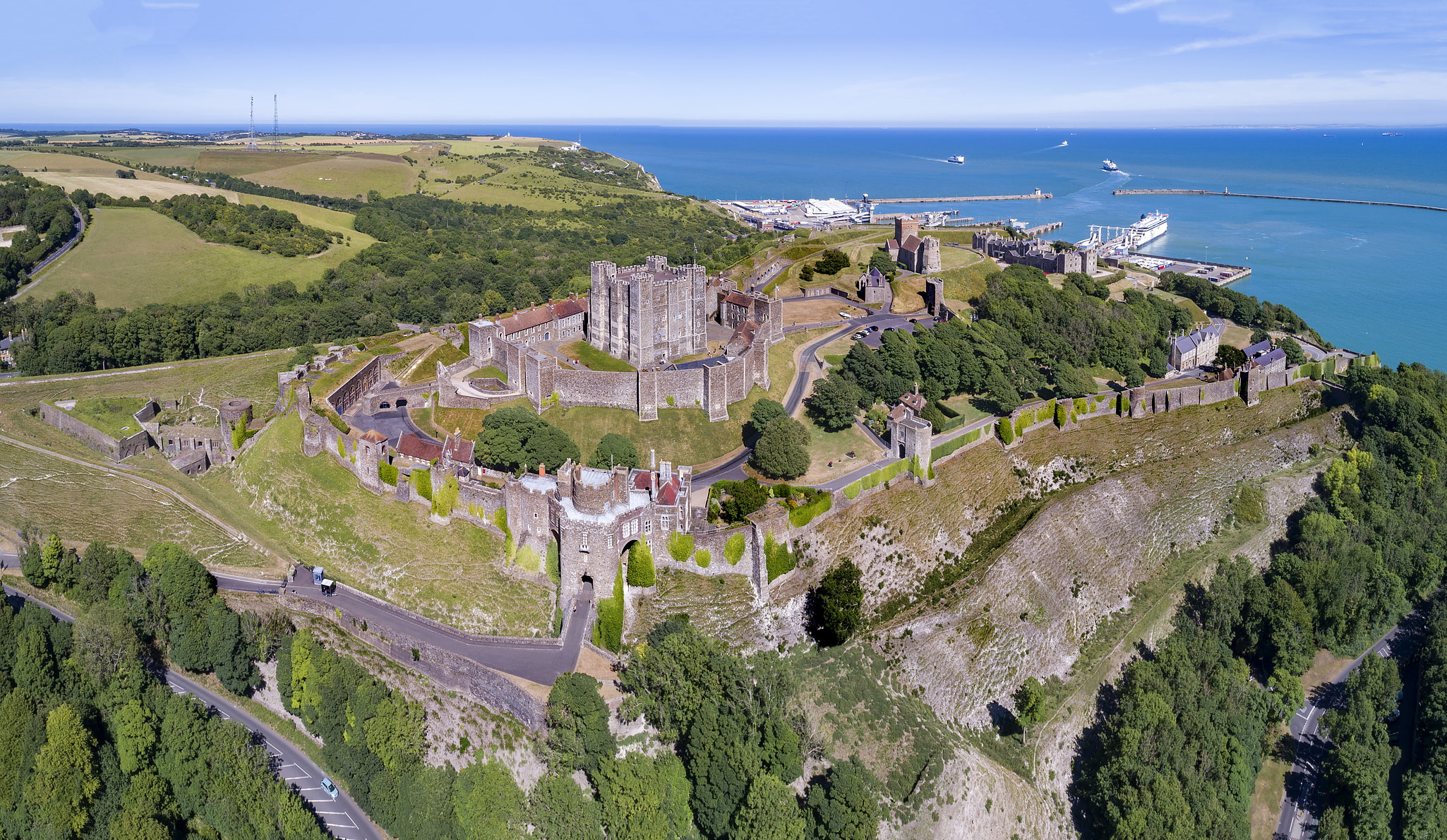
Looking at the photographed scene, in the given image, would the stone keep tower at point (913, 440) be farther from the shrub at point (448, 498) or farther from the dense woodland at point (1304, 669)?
the shrub at point (448, 498)

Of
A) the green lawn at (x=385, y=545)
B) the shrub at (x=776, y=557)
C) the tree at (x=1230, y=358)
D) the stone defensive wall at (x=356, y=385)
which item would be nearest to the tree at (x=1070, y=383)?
the tree at (x=1230, y=358)

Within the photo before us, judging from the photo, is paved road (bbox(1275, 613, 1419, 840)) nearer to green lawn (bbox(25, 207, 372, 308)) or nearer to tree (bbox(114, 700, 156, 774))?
tree (bbox(114, 700, 156, 774))

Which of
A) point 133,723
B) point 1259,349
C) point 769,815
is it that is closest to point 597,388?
point 133,723

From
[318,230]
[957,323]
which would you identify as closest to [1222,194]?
[957,323]

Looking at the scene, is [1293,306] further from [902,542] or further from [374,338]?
[374,338]

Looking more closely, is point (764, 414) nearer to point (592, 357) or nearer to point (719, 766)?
point (592, 357)

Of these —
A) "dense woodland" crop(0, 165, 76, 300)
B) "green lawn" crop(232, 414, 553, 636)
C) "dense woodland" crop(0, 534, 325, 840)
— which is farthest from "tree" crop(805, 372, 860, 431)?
"dense woodland" crop(0, 165, 76, 300)
